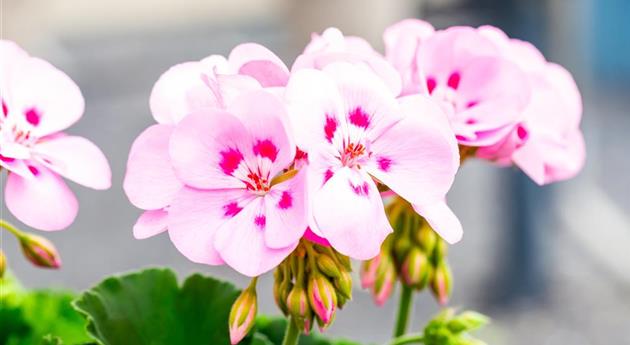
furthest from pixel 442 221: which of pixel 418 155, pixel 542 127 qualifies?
pixel 542 127

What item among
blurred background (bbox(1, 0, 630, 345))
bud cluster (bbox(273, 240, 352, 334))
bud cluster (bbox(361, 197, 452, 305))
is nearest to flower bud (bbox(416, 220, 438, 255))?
bud cluster (bbox(361, 197, 452, 305))

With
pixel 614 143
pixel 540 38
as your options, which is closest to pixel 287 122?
pixel 540 38

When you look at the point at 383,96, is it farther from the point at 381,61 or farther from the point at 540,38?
the point at 540,38

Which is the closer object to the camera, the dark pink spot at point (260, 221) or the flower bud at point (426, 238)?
the dark pink spot at point (260, 221)

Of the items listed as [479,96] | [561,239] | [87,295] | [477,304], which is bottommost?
[87,295]

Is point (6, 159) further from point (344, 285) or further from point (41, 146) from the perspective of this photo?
point (344, 285)

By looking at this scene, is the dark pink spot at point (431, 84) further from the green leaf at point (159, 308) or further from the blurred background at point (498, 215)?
the blurred background at point (498, 215)


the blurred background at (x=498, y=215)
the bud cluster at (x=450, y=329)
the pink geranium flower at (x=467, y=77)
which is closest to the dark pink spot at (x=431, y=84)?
the pink geranium flower at (x=467, y=77)
